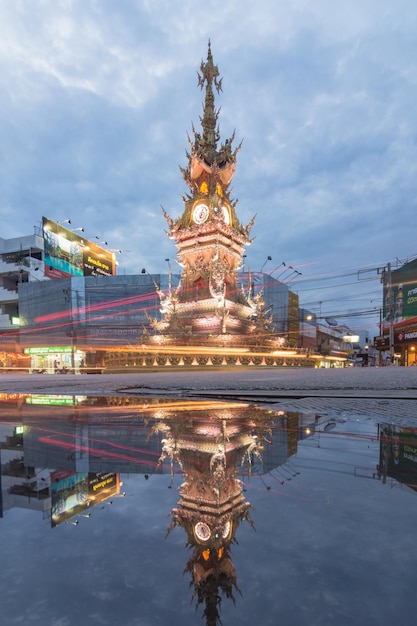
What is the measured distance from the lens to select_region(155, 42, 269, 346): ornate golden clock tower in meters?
19.7

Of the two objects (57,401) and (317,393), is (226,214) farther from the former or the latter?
(57,401)

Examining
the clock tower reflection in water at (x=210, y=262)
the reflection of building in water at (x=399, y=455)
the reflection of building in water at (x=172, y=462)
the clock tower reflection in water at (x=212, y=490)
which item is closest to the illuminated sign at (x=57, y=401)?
the reflection of building in water at (x=172, y=462)

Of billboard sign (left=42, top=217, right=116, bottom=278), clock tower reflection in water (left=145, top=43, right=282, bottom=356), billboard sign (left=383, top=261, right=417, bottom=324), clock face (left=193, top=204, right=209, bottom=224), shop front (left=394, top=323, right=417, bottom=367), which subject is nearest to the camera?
clock tower reflection in water (left=145, top=43, right=282, bottom=356)

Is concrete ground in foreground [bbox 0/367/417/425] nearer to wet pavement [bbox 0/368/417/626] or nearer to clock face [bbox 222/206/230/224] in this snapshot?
wet pavement [bbox 0/368/417/626]

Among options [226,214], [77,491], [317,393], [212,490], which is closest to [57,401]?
[317,393]

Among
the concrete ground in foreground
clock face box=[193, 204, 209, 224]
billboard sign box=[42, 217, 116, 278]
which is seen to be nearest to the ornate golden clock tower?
clock face box=[193, 204, 209, 224]

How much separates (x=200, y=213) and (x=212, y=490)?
2214 centimetres

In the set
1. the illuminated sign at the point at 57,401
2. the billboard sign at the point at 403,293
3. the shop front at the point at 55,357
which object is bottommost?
the shop front at the point at 55,357

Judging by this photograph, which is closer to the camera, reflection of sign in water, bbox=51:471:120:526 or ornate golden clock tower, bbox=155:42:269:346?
reflection of sign in water, bbox=51:471:120:526

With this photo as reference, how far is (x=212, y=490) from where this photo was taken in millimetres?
1646

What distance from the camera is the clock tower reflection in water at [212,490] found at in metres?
0.98

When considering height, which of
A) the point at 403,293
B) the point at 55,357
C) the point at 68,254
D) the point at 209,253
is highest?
the point at 68,254

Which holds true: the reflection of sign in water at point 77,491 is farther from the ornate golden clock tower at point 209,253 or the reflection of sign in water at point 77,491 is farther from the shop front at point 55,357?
the shop front at point 55,357

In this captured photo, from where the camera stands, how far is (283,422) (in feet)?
11.5
